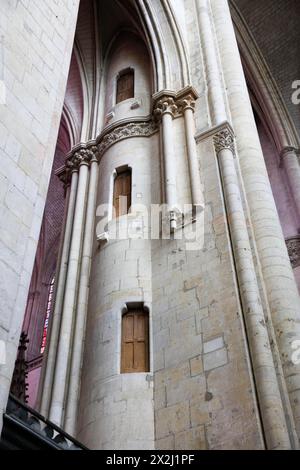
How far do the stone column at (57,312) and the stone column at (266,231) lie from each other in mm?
3291

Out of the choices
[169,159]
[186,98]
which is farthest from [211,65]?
[169,159]

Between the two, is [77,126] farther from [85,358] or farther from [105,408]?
[105,408]

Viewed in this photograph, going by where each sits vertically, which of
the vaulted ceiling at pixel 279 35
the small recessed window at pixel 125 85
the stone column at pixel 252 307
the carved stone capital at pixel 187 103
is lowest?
the stone column at pixel 252 307

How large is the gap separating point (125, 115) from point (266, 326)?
18.9 ft

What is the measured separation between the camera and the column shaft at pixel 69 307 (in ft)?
23.0

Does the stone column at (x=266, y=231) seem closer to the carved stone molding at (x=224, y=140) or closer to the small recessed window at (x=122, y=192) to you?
the carved stone molding at (x=224, y=140)

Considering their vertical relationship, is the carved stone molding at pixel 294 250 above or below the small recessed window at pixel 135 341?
above

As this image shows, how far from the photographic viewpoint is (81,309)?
8.00 meters

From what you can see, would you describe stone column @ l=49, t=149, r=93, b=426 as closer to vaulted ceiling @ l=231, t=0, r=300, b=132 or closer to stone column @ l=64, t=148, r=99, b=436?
stone column @ l=64, t=148, r=99, b=436

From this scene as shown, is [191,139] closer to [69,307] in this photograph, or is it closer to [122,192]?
A: [122,192]

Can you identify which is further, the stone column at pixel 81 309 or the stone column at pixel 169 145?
the stone column at pixel 169 145

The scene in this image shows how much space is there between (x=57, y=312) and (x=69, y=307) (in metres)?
0.23

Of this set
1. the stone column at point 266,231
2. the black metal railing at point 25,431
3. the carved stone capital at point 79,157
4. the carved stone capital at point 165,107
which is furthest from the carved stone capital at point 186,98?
the black metal railing at point 25,431

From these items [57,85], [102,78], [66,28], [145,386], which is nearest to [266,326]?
[145,386]
